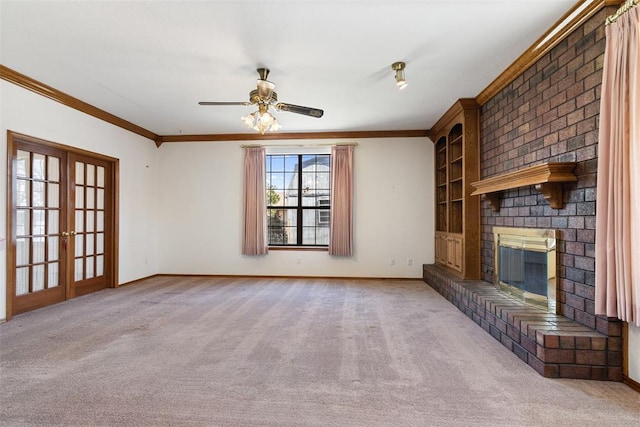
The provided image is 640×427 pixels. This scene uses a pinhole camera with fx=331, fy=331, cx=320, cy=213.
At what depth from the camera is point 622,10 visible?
2129 millimetres

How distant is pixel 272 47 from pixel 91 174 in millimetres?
3720

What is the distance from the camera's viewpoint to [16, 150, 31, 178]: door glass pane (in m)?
3.79

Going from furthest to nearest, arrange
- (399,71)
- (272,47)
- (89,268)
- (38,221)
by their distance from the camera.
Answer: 1. (89,268)
2. (38,221)
3. (399,71)
4. (272,47)

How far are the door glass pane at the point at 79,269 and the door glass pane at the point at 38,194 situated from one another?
1005mm

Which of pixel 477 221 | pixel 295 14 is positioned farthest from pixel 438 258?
pixel 295 14

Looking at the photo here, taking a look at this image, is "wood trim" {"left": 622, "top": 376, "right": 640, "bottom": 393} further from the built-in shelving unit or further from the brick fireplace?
the built-in shelving unit

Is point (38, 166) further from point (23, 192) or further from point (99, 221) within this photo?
point (99, 221)

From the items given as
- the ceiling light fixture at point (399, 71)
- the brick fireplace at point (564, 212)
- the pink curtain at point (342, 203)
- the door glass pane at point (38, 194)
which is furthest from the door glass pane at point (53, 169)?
the brick fireplace at point (564, 212)

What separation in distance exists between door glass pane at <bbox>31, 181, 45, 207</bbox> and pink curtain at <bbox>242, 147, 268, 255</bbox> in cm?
291

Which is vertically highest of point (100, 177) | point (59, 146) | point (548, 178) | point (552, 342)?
point (59, 146)

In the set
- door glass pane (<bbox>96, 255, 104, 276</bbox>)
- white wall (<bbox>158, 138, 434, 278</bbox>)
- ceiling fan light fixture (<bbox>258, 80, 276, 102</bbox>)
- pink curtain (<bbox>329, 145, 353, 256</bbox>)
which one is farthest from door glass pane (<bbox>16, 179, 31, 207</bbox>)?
pink curtain (<bbox>329, 145, 353, 256</bbox>)

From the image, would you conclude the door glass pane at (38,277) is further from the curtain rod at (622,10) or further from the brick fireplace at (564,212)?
the curtain rod at (622,10)

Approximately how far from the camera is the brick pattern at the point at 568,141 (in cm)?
242

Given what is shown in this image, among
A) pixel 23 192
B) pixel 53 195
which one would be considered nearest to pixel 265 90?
pixel 23 192
